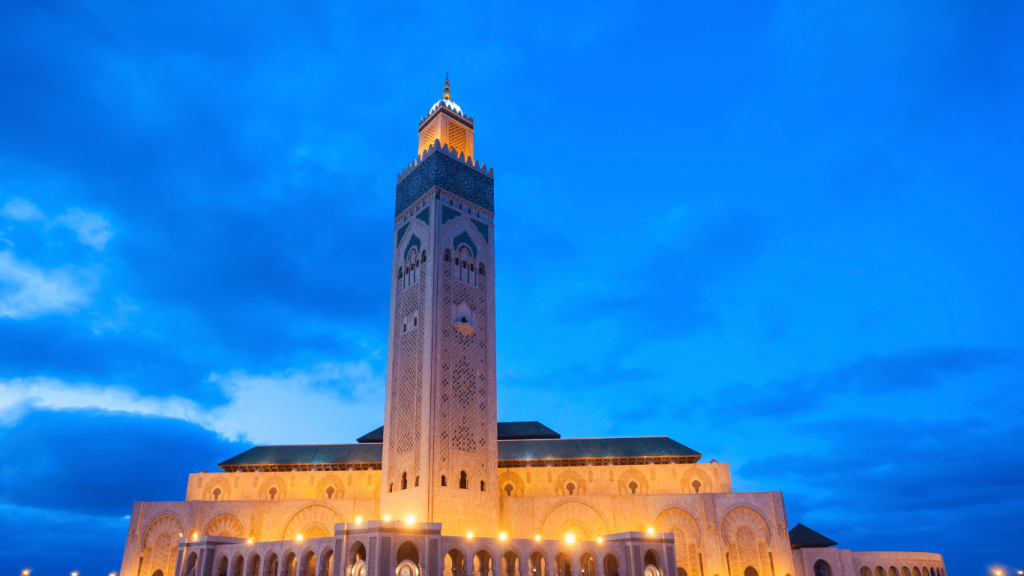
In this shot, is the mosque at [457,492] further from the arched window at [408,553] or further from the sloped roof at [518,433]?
the sloped roof at [518,433]

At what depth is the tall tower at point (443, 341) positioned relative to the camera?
29.0 meters

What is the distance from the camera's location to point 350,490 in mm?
35875

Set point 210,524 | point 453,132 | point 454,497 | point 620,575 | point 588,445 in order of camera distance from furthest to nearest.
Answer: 1. point 588,445
2. point 453,132
3. point 210,524
4. point 454,497
5. point 620,575

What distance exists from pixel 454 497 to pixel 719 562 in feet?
44.9

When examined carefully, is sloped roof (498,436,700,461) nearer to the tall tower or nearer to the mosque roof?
the mosque roof

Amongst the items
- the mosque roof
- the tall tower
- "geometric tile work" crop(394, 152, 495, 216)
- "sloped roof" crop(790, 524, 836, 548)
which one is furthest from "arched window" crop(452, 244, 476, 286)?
"sloped roof" crop(790, 524, 836, 548)

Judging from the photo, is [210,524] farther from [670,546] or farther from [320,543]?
[670,546]

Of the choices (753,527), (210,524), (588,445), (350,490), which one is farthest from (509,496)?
(210,524)

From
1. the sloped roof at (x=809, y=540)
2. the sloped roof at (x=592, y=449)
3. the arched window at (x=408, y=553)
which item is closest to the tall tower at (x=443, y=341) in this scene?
the arched window at (x=408, y=553)

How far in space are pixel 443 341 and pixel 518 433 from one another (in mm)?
13529

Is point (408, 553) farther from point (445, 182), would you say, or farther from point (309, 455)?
point (445, 182)

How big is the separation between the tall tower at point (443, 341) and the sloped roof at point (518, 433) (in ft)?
32.7

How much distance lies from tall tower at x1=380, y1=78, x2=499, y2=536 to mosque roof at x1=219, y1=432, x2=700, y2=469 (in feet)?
20.6

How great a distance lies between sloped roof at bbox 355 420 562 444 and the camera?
135 feet
